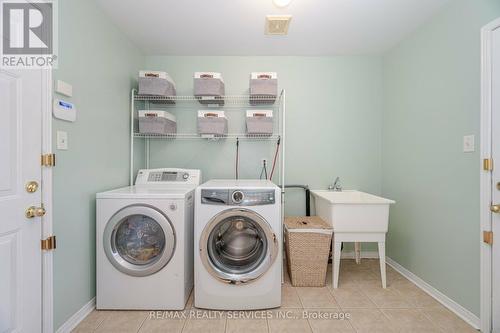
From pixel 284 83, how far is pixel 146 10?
1552 millimetres

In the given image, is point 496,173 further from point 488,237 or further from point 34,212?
point 34,212

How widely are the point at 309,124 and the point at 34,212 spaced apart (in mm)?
2549

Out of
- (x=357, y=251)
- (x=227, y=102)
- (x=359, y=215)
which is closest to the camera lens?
(x=359, y=215)

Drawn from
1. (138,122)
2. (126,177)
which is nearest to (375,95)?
(138,122)

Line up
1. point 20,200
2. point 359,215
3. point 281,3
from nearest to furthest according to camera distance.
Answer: point 20,200, point 281,3, point 359,215

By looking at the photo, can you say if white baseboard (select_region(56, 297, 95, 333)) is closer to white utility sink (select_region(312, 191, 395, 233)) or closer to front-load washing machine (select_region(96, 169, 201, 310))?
front-load washing machine (select_region(96, 169, 201, 310))

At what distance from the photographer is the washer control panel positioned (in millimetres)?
1757

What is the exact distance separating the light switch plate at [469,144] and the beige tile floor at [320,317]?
4.05 ft

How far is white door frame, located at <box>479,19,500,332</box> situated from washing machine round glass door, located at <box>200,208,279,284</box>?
1.39m

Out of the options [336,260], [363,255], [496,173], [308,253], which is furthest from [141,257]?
[496,173]

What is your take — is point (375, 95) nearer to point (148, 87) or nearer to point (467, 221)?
point (467, 221)

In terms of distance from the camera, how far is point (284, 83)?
8.98 ft

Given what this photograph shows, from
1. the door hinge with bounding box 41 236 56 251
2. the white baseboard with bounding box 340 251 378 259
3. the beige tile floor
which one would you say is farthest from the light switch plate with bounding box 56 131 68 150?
the white baseboard with bounding box 340 251 378 259

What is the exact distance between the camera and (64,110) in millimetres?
1511
